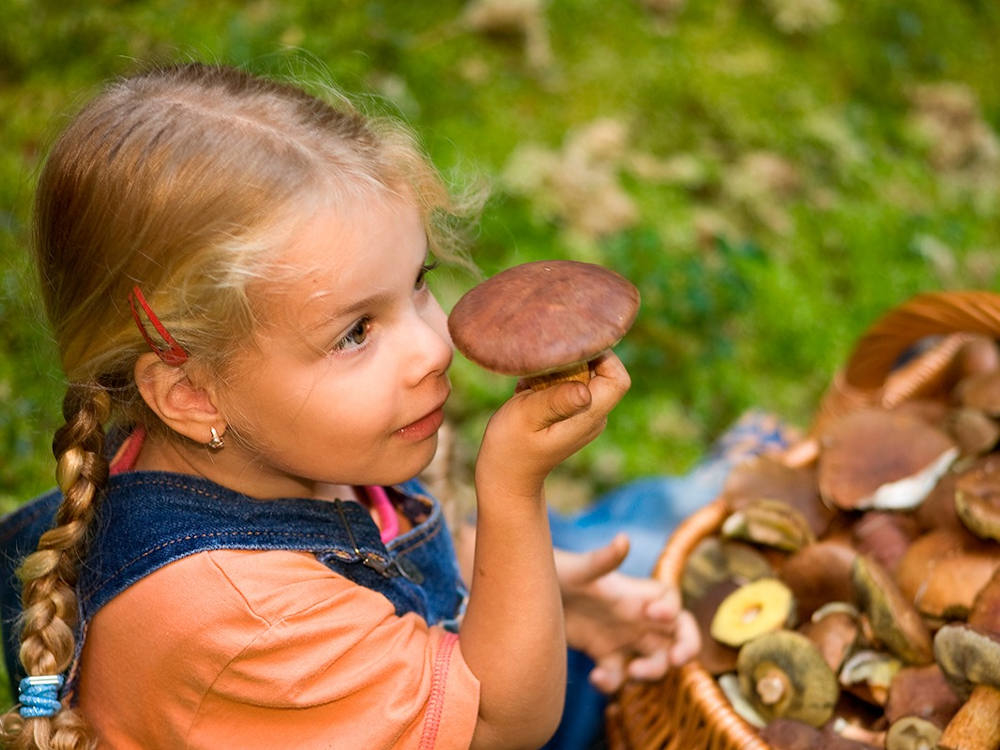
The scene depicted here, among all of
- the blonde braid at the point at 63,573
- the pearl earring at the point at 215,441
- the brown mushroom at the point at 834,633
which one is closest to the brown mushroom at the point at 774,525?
the brown mushroom at the point at 834,633

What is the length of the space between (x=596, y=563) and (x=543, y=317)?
0.63 m

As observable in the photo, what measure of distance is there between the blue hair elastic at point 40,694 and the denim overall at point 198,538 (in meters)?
0.05

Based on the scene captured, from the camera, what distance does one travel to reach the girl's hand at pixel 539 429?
107cm

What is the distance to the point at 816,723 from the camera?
1.39m

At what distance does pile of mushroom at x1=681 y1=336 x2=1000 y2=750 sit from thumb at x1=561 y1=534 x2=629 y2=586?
0.62ft

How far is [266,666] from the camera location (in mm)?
1115

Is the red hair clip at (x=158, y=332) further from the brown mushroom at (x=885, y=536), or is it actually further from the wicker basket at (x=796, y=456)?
the brown mushroom at (x=885, y=536)

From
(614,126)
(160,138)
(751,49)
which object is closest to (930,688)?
(160,138)

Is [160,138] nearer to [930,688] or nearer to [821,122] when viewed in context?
[930,688]

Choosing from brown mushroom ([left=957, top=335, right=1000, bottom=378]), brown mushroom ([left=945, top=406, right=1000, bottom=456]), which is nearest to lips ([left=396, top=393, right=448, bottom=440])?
brown mushroom ([left=945, top=406, right=1000, bottom=456])

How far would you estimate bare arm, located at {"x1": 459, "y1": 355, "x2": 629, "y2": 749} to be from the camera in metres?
1.09

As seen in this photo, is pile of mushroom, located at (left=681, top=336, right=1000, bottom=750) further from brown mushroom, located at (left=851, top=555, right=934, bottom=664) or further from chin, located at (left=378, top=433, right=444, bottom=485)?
chin, located at (left=378, top=433, right=444, bottom=485)

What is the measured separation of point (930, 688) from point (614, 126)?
2.23 m

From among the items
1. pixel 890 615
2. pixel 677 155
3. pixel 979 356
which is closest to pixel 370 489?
pixel 890 615
